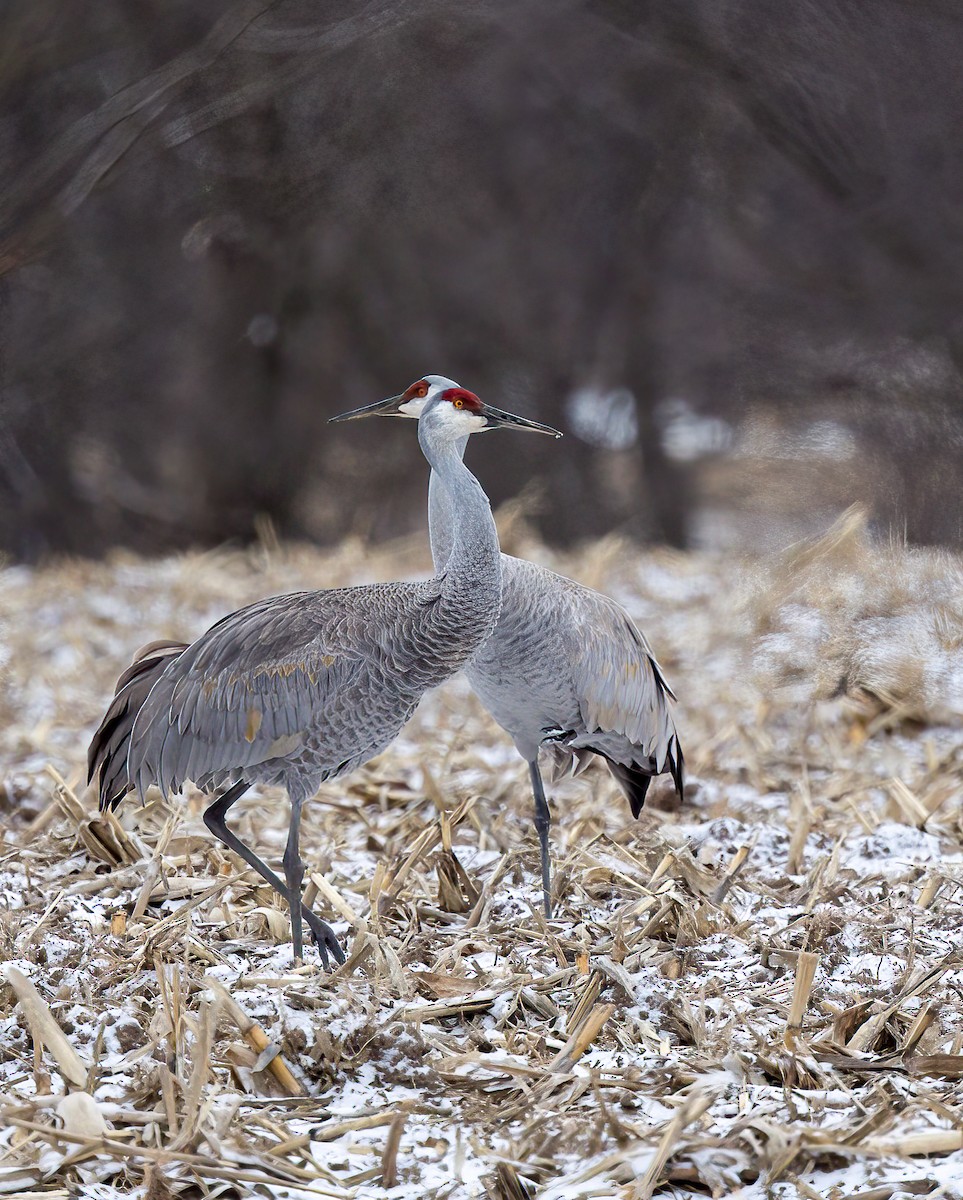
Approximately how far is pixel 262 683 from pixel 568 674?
416 millimetres

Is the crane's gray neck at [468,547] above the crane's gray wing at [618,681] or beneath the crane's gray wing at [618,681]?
above

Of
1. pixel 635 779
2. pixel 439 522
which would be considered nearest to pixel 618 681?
pixel 635 779

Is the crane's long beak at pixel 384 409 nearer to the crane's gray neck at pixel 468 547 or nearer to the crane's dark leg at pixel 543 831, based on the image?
the crane's gray neck at pixel 468 547

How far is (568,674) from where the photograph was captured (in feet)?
4.86

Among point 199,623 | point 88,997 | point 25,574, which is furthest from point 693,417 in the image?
point 88,997

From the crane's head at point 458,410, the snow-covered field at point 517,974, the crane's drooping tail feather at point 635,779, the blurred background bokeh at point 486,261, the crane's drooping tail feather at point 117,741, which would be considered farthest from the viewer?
the crane's drooping tail feather at point 635,779

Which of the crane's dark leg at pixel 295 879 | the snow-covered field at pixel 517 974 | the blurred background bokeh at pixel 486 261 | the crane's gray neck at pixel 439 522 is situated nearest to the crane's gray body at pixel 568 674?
the crane's gray neck at pixel 439 522

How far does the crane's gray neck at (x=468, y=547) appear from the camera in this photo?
3.89 feet

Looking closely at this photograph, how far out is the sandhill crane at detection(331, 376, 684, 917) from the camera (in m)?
1.43

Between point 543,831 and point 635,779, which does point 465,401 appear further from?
point 635,779

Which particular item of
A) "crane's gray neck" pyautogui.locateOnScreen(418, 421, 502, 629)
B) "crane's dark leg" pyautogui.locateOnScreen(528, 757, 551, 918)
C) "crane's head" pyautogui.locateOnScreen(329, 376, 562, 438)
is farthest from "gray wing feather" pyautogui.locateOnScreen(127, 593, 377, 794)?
"crane's dark leg" pyautogui.locateOnScreen(528, 757, 551, 918)

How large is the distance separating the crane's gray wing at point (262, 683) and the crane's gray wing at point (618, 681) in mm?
317

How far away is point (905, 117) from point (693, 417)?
153 centimetres

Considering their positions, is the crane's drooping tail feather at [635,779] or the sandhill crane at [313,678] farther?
the crane's drooping tail feather at [635,779]
